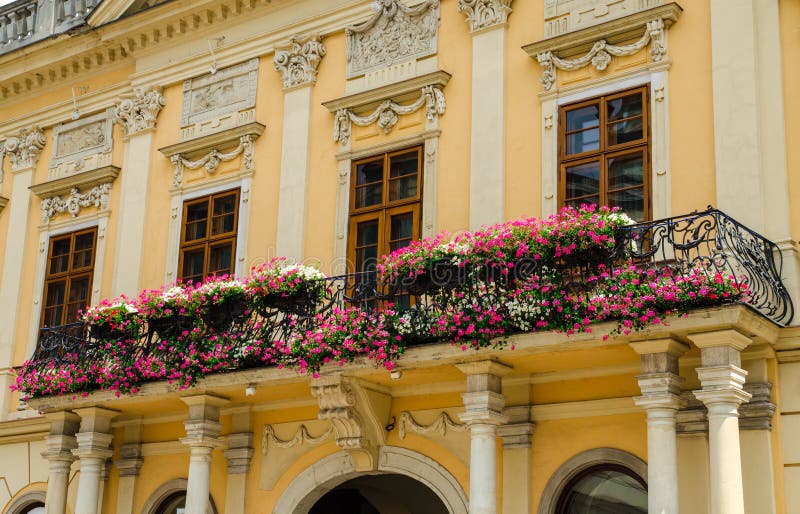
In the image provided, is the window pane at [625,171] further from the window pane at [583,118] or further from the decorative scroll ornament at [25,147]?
the decorative scroll ornament at [25,147]

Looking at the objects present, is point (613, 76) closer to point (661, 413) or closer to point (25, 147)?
point (661, 413)

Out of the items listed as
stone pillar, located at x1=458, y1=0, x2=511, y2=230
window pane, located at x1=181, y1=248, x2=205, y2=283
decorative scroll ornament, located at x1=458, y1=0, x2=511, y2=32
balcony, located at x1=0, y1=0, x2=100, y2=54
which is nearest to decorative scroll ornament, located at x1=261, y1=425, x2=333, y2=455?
window pane, located at x1=181, y1=248, x2=205, y2=283

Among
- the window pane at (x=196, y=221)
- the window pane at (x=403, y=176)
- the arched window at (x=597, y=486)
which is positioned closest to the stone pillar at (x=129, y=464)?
the window pane at (x=196, y=221)

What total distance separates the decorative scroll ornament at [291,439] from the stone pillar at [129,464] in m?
1.99

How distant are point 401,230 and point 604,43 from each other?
10.2 feet

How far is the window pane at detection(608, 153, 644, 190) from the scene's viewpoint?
1178cm

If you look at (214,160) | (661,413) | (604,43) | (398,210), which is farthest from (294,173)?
(661,413)

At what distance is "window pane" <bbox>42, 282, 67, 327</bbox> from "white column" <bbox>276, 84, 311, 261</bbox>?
13.2 ft

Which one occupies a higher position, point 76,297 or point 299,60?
point 299,60

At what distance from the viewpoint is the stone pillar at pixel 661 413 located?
32.0 ft

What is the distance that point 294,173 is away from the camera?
47.1 feet

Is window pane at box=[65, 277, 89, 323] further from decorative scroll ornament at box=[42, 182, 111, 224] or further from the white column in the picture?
the white column

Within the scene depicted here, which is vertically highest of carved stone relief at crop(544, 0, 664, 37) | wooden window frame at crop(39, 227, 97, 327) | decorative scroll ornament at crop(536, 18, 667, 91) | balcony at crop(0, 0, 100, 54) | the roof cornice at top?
balcony at crop(0, 0, 100, 54)

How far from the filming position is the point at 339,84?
14406 mm
